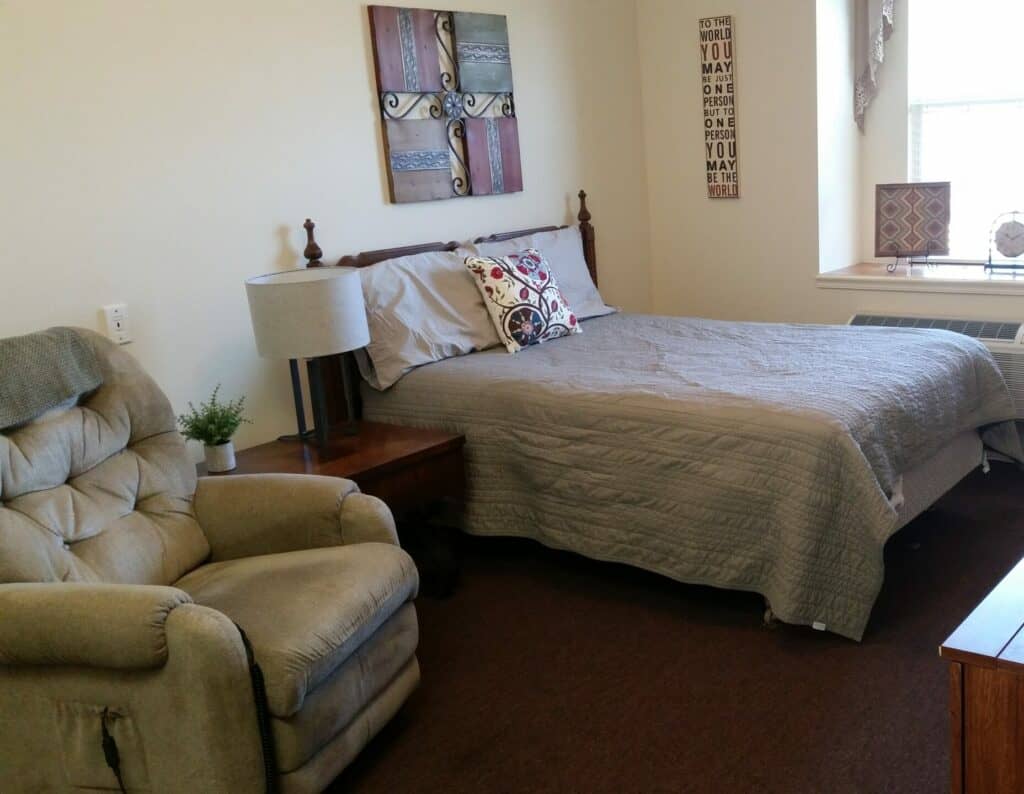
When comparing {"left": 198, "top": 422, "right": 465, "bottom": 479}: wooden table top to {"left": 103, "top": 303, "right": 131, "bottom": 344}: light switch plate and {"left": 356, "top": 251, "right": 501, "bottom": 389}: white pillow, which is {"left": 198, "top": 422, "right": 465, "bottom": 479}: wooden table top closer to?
{"left": 356, "top": 251, "right": 501, "bottom": 389}: white pillow

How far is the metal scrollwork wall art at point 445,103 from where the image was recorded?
3.56 m

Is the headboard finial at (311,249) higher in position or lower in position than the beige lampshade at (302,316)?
higher

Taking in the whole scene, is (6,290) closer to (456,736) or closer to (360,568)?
(360,568)

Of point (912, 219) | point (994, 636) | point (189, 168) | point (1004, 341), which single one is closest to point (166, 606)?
point (994, 636)

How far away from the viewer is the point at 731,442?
2576mm

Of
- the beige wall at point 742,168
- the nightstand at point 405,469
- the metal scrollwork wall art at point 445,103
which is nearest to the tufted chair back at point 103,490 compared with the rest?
the nightstand at point 405,469

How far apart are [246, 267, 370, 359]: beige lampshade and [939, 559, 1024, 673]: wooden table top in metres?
1.86

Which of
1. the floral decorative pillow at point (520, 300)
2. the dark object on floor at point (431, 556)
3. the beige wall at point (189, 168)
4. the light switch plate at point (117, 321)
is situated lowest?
the dark object on floor at point (431, 556)

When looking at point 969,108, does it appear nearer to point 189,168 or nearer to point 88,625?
point 189,168

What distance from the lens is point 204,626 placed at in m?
1.83

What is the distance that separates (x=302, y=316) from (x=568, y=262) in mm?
1508

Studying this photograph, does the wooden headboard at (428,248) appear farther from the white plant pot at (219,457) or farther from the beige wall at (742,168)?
the white plant pot at (219,457)

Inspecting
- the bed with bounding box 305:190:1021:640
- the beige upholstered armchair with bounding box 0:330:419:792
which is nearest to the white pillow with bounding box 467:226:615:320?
the bed with bounding box 305:190:1021:640

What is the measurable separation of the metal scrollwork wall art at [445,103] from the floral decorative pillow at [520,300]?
1.35 feet
